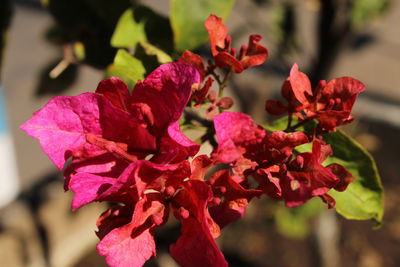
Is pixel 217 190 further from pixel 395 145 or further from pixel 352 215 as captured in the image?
pixel 395 145

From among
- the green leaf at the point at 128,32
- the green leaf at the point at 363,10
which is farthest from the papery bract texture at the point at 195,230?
the green leaf at the point at 363,10

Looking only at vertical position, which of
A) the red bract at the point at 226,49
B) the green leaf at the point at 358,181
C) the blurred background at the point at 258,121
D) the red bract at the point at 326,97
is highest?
the red bract at the point at 226,49

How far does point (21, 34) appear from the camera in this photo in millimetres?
4426

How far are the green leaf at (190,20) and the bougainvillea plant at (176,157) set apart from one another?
0.18 metres

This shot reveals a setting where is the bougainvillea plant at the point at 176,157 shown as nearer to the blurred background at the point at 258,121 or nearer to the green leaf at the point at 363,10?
the blurred background at the point at 258,121

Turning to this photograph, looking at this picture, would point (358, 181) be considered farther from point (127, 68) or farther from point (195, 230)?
point (127, 68)

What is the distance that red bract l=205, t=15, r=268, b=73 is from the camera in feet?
1.68

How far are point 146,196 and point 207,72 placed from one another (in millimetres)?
178

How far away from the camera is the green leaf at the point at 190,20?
688 mm

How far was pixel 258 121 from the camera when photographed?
1.57 metres

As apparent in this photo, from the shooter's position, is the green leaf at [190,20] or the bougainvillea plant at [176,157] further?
the green leaf at [190,20]

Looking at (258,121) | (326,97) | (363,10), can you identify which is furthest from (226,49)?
(258,121)

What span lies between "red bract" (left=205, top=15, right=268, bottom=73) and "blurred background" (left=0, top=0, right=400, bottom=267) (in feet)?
1.05

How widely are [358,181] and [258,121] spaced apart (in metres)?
1.01
